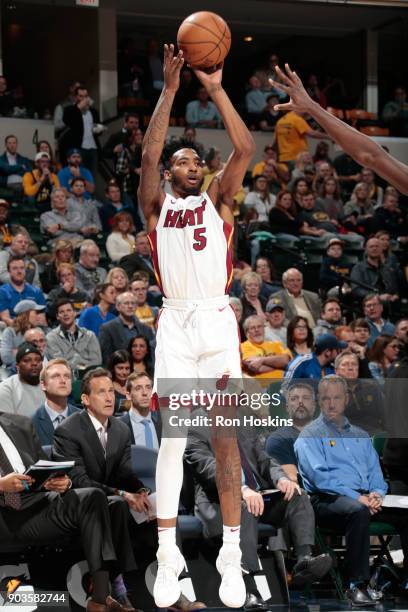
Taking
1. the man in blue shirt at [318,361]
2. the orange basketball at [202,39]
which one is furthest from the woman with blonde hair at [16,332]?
the orange basketball at [202,39]

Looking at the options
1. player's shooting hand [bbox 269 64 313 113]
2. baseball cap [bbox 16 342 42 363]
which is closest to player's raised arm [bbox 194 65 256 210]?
player's shooting hand [bbox 269 64 313 113]

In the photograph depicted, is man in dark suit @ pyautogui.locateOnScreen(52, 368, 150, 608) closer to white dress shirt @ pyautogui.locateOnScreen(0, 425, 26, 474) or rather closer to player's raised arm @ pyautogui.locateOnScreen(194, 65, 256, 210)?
white dress shirt @ pyautogui.locateOnScreen(0, 425, 26, 474)

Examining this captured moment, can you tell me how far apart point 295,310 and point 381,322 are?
1.10 metres

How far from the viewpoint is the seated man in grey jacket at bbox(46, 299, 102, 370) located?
1002 cm

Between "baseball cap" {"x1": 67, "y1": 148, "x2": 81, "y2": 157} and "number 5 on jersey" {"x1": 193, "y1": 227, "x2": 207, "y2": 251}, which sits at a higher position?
"baseball cap" {"x1": 67, "y1": 148, "x2": 81, "y2": 157}

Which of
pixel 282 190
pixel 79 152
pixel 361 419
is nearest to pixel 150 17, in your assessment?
pixel 79 152

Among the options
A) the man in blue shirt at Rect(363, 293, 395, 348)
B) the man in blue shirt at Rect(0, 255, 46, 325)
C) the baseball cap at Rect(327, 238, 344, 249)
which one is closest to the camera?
the man in blue shirt at Rect(0, 255, 46, 325)

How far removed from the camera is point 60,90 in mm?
22172

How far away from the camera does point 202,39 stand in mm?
5750

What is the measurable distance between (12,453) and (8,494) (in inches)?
11.3

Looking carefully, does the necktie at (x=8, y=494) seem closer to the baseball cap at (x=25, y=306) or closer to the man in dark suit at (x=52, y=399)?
the man in dark suit at (x=52, y=399)

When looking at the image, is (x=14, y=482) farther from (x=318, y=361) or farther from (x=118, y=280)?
(x=118, y=280)

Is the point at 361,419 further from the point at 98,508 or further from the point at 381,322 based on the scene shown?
the point at 381,322

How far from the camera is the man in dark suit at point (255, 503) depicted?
23.6ft
